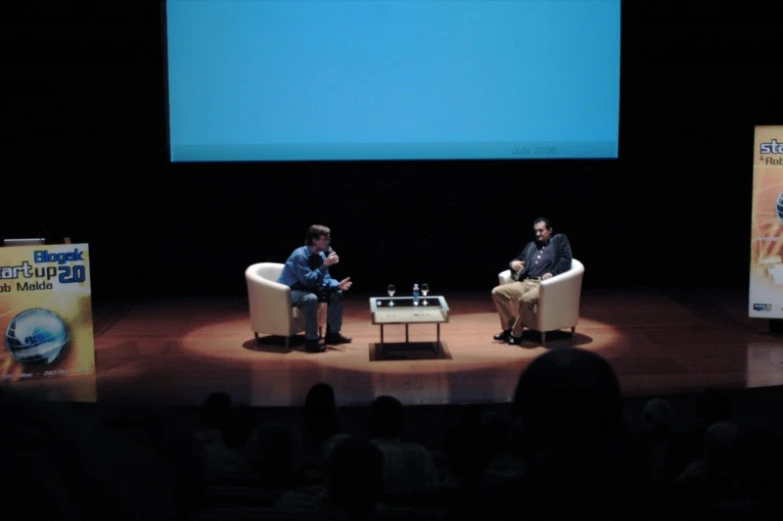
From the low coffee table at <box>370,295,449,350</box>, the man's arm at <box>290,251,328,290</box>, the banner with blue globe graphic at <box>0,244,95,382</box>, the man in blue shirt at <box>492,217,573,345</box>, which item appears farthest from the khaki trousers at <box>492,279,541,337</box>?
the banner with blue globe graphic at <box>0,244,95,382</box>

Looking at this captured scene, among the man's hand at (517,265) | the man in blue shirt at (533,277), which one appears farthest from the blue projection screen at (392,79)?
the man's hand at (517,265)

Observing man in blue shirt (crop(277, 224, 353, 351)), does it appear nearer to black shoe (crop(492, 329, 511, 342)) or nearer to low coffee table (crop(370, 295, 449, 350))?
low coffee table (crop(370, 295, 449, 350))

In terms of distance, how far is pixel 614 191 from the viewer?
872 cm

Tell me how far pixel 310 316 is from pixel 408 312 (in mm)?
747

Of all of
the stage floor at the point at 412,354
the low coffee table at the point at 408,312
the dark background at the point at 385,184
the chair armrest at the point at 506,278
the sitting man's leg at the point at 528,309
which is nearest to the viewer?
the stage floor at the point at 412,354

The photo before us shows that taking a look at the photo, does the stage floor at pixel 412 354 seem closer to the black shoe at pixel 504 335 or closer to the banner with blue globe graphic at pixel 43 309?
the black shoe at pixel 504 335

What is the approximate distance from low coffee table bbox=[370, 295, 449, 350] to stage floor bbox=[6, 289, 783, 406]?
0.98ft

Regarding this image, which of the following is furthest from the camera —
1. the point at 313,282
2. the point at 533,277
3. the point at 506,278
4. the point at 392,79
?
the point at 392,79

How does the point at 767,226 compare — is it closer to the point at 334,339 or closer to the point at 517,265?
the point at 517,265

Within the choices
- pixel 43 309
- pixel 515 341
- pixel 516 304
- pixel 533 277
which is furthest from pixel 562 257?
pixel 43 309

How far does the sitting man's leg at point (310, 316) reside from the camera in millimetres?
6727

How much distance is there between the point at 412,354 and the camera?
21.8ft

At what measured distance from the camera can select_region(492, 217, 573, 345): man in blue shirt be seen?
6.91 meters

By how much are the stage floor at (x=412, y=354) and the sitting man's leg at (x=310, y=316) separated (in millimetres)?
103
